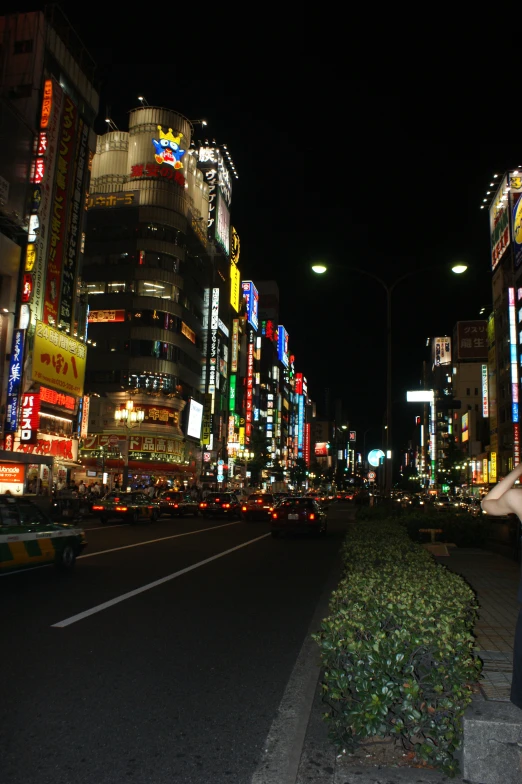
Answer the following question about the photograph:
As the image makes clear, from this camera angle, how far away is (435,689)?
3848mm

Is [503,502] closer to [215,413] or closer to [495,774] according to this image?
[495,774]

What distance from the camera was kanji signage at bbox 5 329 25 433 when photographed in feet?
124

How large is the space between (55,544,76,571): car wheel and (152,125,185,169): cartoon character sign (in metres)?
63.2

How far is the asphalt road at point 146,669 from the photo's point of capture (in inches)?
176

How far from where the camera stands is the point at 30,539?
11.7 m

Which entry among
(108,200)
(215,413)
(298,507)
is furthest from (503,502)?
(215,413)

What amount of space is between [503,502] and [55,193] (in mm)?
44114

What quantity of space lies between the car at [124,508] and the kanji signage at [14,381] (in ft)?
31.5

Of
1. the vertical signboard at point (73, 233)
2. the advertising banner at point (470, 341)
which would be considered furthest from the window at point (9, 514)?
the advertising banner at point (470, 341)

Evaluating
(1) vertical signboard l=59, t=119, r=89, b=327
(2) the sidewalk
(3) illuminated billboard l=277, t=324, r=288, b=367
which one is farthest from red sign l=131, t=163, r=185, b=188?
(3) illuminated billboard l=277, t=324, r=288, b=367

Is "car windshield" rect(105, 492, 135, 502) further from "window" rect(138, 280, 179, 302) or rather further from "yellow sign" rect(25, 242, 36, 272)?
"window" rect(138, 280, 179, 302)

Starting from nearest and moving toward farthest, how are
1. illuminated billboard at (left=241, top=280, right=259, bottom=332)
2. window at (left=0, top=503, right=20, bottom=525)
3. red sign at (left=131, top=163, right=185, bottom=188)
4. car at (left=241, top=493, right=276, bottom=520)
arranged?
window at (left=0, top=503, right=20, bottom=525) → car at (left=241, top=493, right=276, bottom=520) → red sign at (left=131, top=163, right=185, bottom=188) → illuminated billboard at (left=241, top=280, right=259, bottom=332)

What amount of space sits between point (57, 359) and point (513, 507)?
4164 centimetres

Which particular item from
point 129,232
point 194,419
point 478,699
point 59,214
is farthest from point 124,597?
point 129,232
